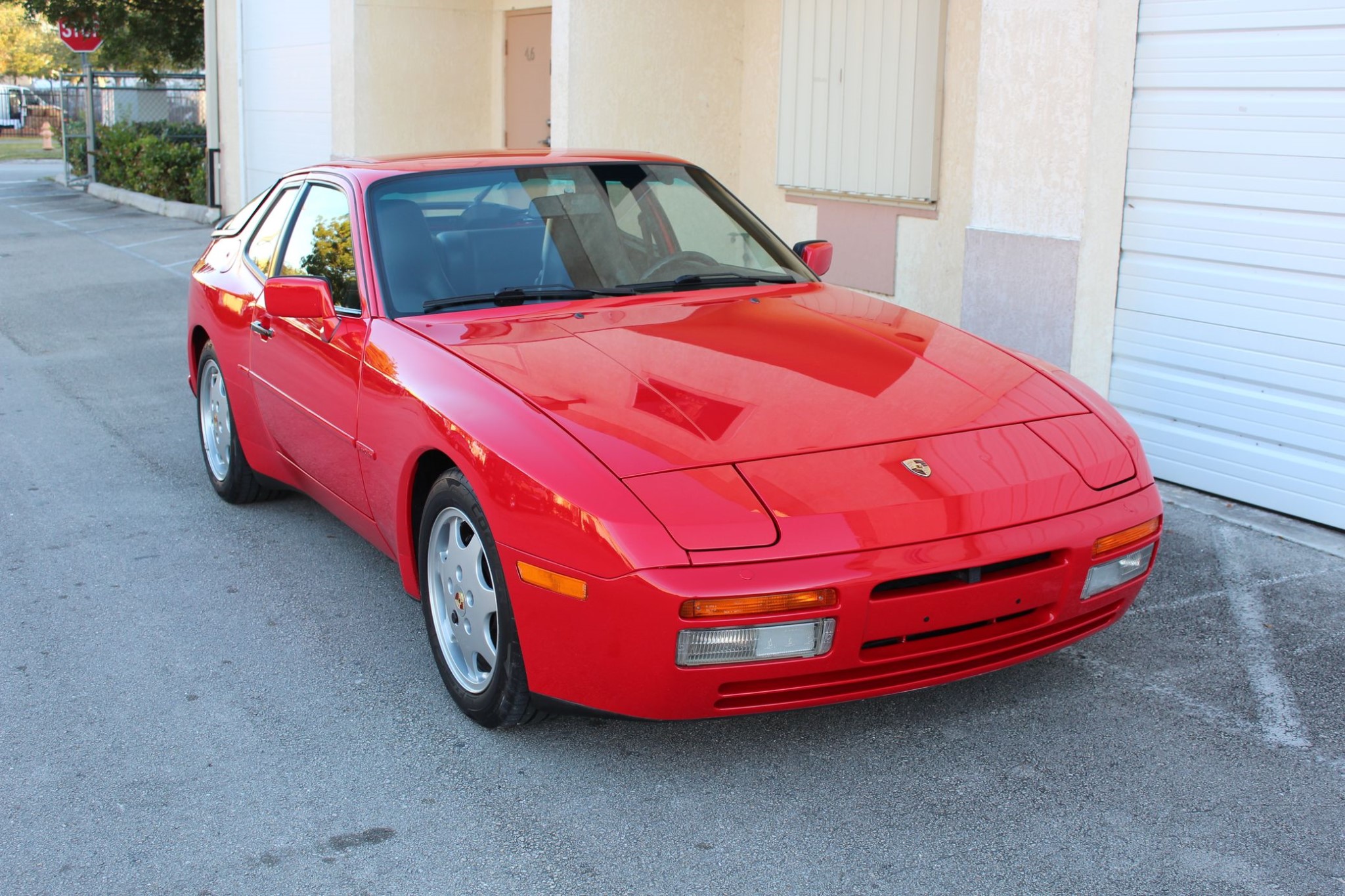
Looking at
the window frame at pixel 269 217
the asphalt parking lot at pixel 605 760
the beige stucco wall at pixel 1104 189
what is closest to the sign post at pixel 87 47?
the window frame at pixel 269 217

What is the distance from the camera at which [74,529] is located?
5.55m

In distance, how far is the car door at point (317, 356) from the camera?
14.3 feet

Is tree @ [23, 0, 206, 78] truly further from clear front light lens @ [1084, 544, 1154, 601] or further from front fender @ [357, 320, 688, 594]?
clear front light lens @ [1084, 544, 1154, 601]

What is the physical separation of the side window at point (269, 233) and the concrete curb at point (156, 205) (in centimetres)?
1355

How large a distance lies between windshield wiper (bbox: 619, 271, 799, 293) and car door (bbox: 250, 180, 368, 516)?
0.95 meters

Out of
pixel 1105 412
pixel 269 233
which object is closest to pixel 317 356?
pixel 269 233

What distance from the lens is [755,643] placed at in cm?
311

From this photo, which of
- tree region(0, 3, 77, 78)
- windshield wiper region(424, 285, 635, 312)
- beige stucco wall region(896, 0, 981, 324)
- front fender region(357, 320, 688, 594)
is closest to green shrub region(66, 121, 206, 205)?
beige stucco wall region(896, 0, 981, 324)

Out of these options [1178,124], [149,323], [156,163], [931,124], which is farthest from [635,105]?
[156,163]

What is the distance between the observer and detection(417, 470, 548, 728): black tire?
3424 mm

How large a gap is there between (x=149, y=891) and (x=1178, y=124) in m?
5.35

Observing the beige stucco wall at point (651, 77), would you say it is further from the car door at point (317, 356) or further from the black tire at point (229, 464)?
the car door at point (317, 356)

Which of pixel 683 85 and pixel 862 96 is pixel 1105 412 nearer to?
pixel 862 96

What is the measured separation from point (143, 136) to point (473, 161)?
20334 millimetres
